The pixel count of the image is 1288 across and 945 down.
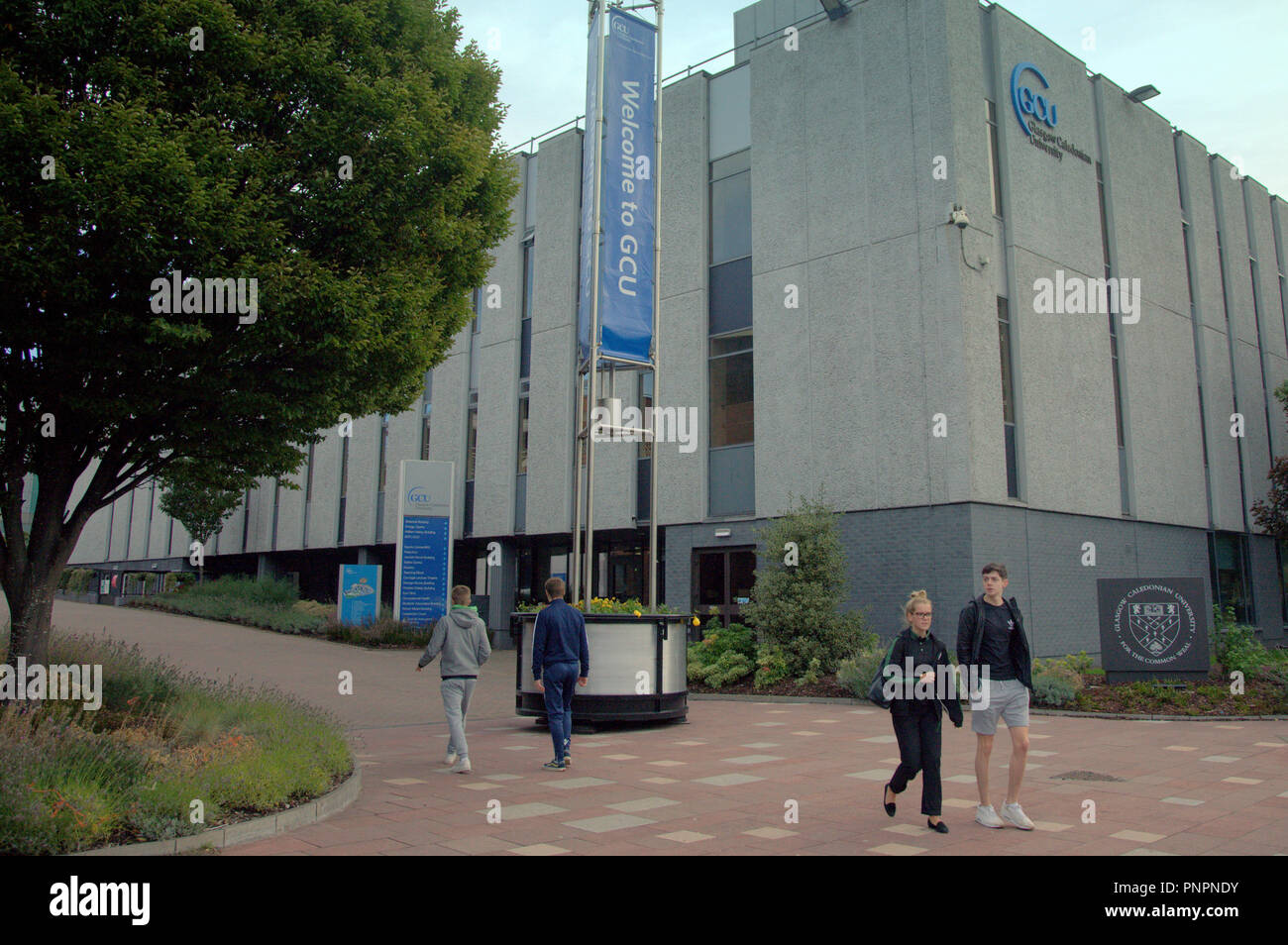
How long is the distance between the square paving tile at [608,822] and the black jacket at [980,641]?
2476 mm

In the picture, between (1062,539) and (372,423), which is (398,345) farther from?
(372,423)

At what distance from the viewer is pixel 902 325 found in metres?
17.3

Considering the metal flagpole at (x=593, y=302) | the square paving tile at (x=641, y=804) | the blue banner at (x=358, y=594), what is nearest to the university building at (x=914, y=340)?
the metal flagpole at (x=593, y=302)

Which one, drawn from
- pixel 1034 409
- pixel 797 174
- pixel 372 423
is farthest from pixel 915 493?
pixel 372 423

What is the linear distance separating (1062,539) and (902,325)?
16.7 feet

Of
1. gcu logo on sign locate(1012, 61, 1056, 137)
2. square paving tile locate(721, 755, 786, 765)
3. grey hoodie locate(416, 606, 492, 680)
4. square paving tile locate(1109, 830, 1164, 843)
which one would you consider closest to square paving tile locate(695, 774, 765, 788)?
square paving tile locate(721, 755, 786, 765)

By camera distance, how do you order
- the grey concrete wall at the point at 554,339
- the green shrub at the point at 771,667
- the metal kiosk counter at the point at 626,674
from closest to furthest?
the metal kiosk counter at the point at 626,674 < the green shrub at the point at 771,667 < the grey concrete wall at the point at 554,339

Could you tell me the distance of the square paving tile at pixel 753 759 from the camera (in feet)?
30.3

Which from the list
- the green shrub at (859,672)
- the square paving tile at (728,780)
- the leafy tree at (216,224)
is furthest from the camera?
the green shrub at (859,672)

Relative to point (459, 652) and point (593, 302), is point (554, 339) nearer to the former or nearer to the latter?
point (593, 302)

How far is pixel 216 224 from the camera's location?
306 inches

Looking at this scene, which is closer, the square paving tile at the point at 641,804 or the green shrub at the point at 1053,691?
the square paving tile at the point at 641,804

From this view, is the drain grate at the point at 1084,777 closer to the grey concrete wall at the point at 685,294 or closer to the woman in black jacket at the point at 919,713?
the woman in black jacket at the point at 919,713

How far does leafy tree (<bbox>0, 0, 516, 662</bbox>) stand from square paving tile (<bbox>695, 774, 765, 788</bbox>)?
498cm
